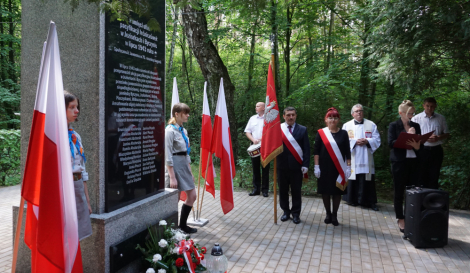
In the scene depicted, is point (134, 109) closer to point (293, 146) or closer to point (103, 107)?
point (103, 107)

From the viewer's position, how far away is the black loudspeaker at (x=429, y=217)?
15.3 ft

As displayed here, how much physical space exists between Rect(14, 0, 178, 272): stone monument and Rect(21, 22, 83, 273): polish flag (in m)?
0.83

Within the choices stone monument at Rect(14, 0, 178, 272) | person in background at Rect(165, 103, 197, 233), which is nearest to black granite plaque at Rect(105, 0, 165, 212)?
stone monument at Rect(14, 0, 178, 272)

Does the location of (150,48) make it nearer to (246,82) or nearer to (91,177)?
(91,177)

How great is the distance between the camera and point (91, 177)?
3361mm

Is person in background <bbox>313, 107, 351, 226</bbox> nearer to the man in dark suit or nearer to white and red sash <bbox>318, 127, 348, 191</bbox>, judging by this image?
white and red sash <bbox>318, 127, 348, 191</bbox>

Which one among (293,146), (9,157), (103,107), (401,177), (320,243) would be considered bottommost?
(320,243)

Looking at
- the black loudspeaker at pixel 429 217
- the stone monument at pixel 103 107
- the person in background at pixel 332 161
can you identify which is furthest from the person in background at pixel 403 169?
the stone monument at pixel 103 107

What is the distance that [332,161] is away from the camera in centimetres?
570

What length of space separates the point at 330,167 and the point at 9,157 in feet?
27.8

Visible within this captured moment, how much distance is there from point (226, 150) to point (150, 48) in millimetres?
2205

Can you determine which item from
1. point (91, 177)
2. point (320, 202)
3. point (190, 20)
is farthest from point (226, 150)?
point (190, 20)

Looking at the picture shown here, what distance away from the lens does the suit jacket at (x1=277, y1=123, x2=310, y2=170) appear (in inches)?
231

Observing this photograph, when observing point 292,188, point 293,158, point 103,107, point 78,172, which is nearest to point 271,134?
point 293,158
